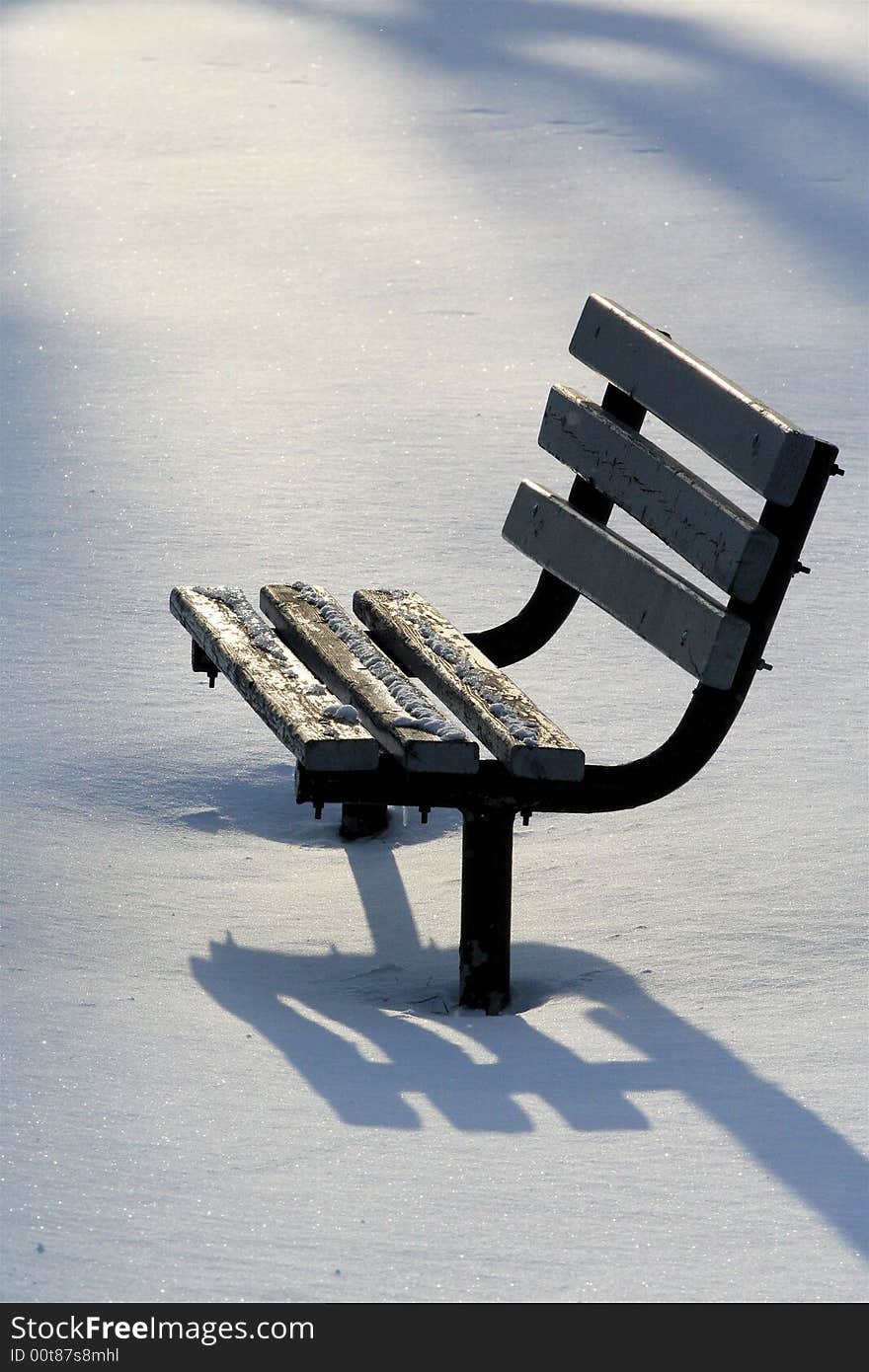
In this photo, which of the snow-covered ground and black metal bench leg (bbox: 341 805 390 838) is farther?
black metal bench leg (bbox: 341 805 390 838)

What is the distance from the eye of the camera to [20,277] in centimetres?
759

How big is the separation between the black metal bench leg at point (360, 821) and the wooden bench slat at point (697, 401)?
3.08 ft

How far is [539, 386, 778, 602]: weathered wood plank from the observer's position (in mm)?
2902

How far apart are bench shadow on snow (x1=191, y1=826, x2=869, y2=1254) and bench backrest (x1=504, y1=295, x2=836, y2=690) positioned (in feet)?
1.74

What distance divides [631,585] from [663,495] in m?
0.16

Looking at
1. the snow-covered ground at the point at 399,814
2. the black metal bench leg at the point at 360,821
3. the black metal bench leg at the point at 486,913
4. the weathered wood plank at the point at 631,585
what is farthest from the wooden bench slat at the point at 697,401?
the black metal bench leg at the point at 360,821

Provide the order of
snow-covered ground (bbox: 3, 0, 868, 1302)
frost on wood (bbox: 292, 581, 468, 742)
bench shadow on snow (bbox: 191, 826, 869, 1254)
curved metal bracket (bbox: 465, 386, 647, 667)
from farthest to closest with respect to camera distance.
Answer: curved metal bracket (bbox: 465, 386, 647, 667) < frost on wood (bbox: 292, 581, 468, 742) < bench shadow on snow (bbox: 191, 826, 869, 1254) < snow-covered ground (bbox: 3, 0, 868, 1302)

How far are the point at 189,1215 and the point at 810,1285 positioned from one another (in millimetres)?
720

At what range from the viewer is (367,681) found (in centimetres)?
325

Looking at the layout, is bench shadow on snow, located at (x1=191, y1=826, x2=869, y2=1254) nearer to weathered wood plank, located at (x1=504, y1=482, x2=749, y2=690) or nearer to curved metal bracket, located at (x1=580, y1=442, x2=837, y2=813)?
curved metal bracket, located at (x1=580, y1=442, x2=837, y2=813)

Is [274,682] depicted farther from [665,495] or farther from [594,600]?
[665,495]

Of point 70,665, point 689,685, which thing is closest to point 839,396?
point 689,685

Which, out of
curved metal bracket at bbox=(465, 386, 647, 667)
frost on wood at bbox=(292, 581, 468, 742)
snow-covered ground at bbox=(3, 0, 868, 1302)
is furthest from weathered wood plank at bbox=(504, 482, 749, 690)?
snow-covered ground at bbox=(3, 0, 868, 1302)
